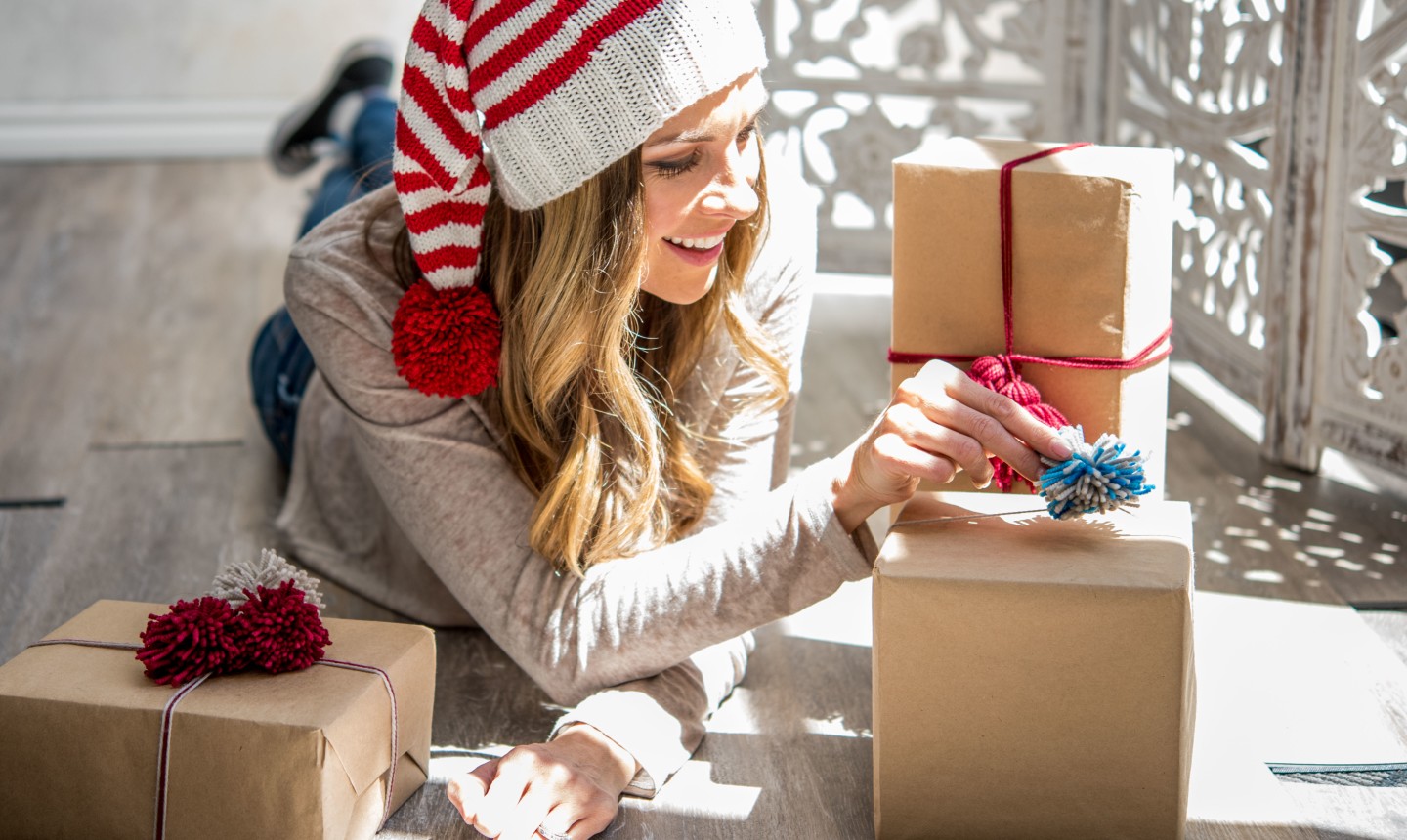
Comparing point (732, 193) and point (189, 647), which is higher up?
point (732, 193)

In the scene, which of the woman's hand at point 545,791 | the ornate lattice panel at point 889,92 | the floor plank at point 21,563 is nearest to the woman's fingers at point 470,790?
the woman's hand at point 545,791

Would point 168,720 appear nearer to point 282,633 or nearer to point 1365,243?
point 282,633

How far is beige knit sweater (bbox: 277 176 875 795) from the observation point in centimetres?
126

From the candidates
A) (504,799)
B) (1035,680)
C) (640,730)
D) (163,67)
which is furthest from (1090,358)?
(163,67)

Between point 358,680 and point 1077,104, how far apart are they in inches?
75.4

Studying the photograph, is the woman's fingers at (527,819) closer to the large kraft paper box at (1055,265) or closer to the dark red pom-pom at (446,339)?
the dark red pom-pom at (446,339)

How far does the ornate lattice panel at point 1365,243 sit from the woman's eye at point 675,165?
3.37 ft

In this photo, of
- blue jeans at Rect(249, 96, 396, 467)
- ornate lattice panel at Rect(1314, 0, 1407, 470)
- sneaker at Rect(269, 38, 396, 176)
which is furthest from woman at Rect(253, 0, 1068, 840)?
sneaker at Rect(269, 38, 396, 176)

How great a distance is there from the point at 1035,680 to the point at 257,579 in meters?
0.68

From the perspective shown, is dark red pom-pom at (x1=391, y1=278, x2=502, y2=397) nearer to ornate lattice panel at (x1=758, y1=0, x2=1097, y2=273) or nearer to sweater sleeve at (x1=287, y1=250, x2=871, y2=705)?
sweater sleeve at (x1=287, y1=250, x2=871, y2=705)

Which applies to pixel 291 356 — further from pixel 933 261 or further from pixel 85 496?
pixel 933 261

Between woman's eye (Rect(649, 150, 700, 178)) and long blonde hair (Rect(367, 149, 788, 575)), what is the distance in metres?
0.02

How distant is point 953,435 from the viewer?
1.12 meters

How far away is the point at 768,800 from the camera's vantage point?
126 centimetres
